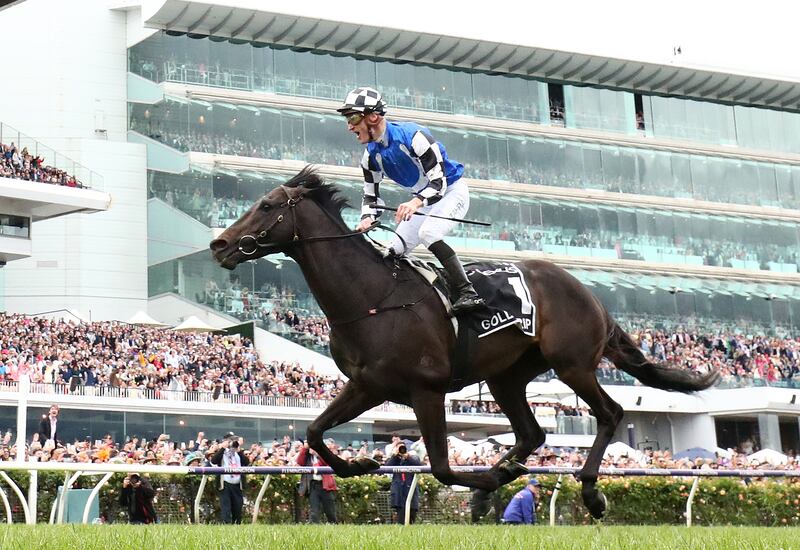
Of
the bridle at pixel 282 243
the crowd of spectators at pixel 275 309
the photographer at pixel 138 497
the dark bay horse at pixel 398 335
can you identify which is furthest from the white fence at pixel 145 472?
the crowd of spectators at pixel 275 309

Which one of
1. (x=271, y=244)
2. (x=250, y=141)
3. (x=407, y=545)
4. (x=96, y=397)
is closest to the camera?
(x=407, y=545)

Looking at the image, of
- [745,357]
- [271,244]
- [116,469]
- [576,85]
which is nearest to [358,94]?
[271,244]

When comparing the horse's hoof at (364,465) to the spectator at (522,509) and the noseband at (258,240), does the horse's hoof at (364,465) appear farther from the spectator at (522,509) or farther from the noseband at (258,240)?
the spectator at (522,509)

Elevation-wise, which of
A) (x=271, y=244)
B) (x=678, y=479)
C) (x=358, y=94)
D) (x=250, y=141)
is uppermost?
(x=250, y=141)

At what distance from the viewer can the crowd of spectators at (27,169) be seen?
116 feet

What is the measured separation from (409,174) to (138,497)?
18.7 feet

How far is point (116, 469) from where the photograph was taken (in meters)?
9.27

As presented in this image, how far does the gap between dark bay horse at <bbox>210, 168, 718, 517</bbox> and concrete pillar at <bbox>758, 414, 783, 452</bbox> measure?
112 feet

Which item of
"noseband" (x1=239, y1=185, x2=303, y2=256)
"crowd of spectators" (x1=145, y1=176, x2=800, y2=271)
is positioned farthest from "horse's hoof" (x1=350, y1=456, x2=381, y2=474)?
"crowd of spectators" (x1=145, y1=176, x2=800, y2=271)

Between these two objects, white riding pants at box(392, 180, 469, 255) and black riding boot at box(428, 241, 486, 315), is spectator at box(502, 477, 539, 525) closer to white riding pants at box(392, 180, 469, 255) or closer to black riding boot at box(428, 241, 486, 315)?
white riding pants at box(392, 180, 469, 255)

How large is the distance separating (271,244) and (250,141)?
3559 centimetres

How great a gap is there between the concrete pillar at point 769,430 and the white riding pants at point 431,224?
114 feet

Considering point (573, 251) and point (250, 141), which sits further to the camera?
point (573, 251)

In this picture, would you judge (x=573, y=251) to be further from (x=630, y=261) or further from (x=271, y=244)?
(x=271, y=244)
